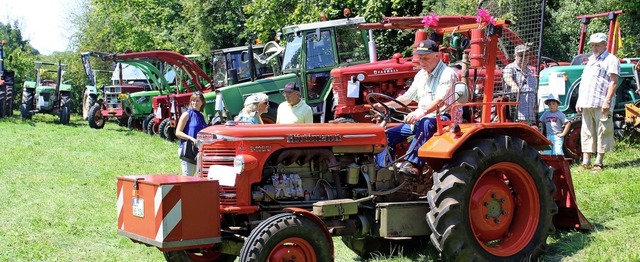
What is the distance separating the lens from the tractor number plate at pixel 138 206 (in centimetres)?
549

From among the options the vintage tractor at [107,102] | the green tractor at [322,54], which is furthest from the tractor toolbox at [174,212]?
the vintage tractor at [107,102]

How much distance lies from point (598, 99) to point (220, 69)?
11734 millimetres

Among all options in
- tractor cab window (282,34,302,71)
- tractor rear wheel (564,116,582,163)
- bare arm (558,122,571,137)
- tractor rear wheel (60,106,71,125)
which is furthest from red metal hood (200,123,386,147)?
tractor rear wheel (60,106,71,125)

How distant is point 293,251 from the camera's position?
5.47m

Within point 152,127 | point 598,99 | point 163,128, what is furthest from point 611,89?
point 152,127

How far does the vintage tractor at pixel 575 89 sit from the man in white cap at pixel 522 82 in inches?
147

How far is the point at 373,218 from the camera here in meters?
6.24

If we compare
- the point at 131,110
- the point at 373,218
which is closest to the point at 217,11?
the point at 131,110

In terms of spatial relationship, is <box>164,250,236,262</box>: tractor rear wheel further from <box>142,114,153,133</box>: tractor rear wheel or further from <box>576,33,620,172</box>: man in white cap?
<box>142,114,153,133</box>: tractor rear wheel

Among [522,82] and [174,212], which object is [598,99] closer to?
[522,82]

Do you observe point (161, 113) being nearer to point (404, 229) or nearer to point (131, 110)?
point (131, 110)

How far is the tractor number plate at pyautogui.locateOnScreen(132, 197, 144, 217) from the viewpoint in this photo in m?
5.49

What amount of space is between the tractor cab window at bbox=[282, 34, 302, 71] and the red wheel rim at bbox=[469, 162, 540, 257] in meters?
8.32

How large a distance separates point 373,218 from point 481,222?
842 mm
